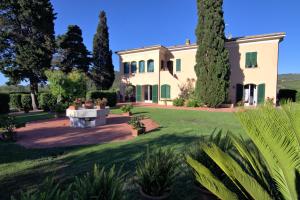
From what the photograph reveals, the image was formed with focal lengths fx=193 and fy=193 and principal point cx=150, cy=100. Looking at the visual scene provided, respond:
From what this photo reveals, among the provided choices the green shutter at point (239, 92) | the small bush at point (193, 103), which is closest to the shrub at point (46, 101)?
the small bush at point (193, 103)

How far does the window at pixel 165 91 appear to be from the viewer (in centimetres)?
2216

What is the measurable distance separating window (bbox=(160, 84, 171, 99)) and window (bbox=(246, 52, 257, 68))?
829 cm

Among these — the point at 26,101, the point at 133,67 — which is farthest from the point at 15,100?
the point at 133,67

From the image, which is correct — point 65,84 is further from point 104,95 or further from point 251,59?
point 251,59

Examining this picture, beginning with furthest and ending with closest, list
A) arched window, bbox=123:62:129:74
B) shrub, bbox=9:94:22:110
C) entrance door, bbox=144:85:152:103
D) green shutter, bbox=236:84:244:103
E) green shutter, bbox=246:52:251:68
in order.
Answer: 1. arched window, bbox=123:62:129:74
2. entrance door, bbox=144:85:152:103
3. green shutter, bbox=236:84:244:103
4. green shutter, bbox=246:52:251:68
5. shrub, bbox=9:94:22:110

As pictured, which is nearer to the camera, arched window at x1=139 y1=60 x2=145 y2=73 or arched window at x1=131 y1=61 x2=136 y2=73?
arched window at x1=139 y1=60 x2=145 y2=73

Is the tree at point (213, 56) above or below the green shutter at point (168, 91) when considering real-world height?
above

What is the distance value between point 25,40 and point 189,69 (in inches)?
663

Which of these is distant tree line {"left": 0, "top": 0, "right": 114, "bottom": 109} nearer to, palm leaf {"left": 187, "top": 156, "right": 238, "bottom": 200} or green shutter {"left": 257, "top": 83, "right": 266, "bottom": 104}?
palm leaf {"left": 187, "top": 156, "right": 238, "bottom": 200}

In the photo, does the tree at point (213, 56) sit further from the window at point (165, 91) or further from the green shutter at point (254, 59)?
the window at point (165, 91)

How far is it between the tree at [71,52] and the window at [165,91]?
10334 mm

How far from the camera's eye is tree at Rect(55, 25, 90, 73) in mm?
21998

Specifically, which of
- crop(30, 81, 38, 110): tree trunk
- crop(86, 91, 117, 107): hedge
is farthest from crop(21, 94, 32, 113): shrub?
crop(86, 91, 117, 107): hedge

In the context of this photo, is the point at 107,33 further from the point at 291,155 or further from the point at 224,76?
the point at 291,155
